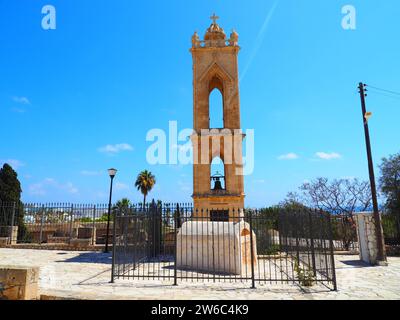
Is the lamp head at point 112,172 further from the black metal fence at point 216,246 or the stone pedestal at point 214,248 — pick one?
the stone pedestal at point 214,248

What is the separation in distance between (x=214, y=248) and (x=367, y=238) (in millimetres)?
7164

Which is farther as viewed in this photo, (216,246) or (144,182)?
(144,182)

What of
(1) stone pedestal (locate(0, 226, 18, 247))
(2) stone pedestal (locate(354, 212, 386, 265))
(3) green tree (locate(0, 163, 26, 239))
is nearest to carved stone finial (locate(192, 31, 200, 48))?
(2) stone pedestal (locate(354, 212, 386, 265))

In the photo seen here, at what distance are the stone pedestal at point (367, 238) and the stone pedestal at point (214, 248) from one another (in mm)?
5545

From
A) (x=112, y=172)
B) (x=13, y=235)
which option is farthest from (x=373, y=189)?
(x=13, y=235)

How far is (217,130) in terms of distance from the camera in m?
15.7

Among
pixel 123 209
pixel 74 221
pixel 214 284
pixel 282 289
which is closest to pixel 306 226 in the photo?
pixel 282 289

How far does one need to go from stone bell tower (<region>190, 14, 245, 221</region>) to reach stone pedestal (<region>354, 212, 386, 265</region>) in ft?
18.9

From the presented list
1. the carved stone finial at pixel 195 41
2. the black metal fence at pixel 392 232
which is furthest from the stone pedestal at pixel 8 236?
A: the black metal fence at pixel 392 232

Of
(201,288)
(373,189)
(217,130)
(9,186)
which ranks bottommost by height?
(201,288)

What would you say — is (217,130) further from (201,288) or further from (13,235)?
(13,235)

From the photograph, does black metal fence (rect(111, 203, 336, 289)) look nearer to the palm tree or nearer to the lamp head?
the lamp head

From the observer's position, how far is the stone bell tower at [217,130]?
14.8 meters
